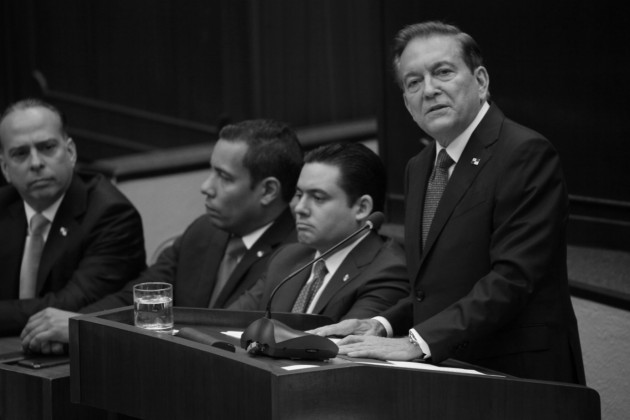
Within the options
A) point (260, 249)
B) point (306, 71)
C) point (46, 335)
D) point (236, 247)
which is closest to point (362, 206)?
point (260, 249)

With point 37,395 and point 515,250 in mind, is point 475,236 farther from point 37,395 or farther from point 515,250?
point 37,395

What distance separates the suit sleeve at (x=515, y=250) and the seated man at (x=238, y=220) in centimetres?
109

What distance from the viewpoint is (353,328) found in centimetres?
242

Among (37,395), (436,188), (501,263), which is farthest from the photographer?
(37,395)

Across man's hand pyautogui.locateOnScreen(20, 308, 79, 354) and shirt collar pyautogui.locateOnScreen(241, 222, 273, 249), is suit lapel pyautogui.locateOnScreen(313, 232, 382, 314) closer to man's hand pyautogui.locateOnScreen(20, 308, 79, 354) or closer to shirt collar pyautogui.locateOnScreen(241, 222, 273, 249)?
shirt collar pyautogui.locateOnScreen(241, 222, 273, 249)

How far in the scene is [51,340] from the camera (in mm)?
2869

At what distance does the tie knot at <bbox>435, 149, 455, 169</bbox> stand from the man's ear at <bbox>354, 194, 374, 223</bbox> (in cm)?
49

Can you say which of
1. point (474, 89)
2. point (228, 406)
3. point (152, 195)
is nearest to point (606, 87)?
point (474, 89)

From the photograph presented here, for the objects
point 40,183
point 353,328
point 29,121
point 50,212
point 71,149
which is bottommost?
point 353,328

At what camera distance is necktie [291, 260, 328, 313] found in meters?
2.86

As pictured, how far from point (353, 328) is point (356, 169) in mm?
691

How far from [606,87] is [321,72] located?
6.35 feet

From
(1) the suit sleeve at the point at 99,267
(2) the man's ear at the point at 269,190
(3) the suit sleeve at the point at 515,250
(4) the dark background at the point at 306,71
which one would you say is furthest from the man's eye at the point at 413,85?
(1) the suit sleeve at the point at 99,267

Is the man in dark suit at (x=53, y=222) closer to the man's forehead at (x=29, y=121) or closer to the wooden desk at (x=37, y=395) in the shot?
the man's forehead at (x=29, y=121)
